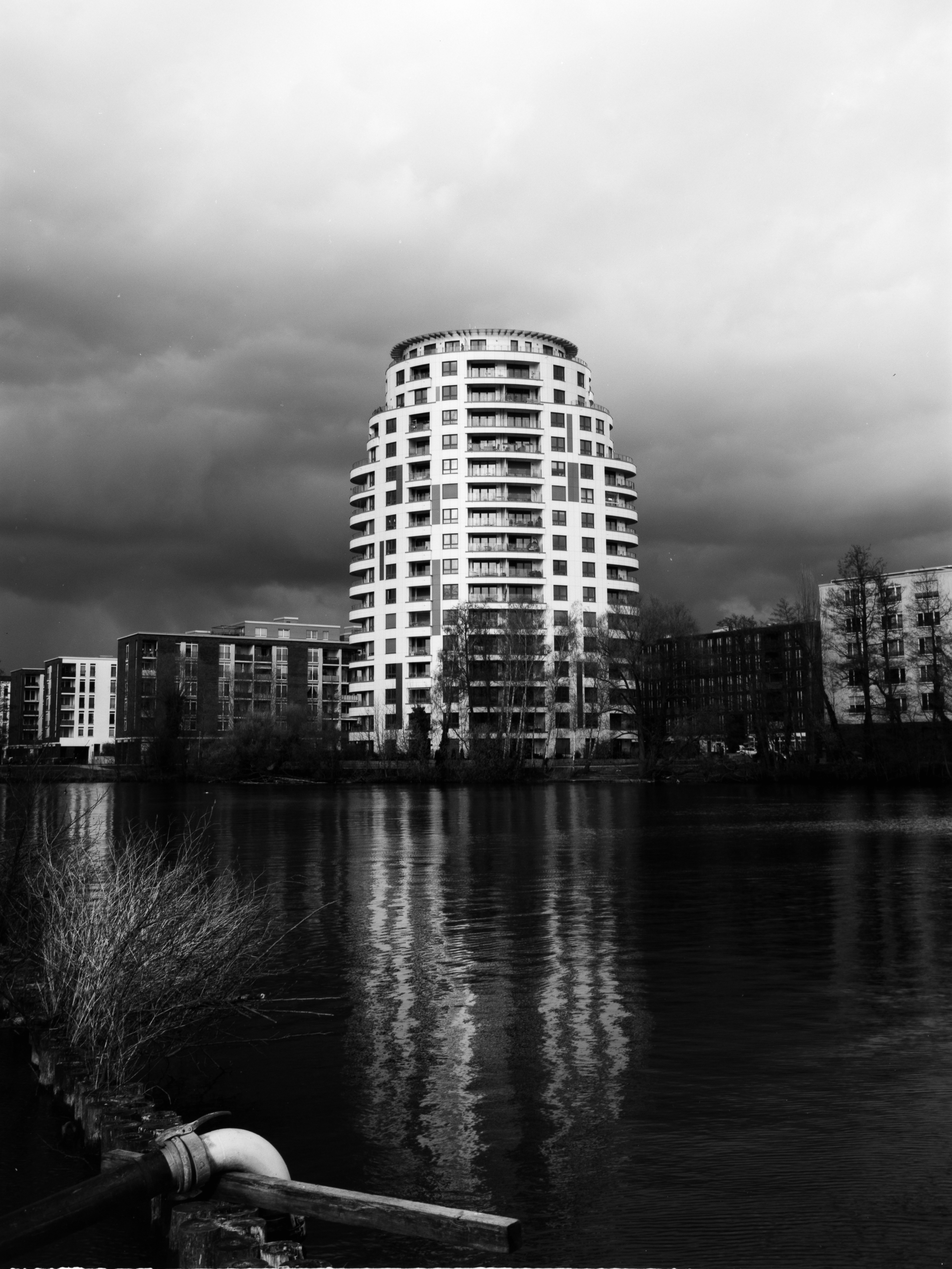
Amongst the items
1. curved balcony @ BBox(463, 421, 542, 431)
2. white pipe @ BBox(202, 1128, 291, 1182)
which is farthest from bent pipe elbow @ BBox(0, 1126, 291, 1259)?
curved balcony @ BBox(463, 421, 542, 431)

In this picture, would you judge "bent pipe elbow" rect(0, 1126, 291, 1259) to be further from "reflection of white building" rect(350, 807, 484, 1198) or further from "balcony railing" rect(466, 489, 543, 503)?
"balcony railing" rect(466, 489, 543, 503)

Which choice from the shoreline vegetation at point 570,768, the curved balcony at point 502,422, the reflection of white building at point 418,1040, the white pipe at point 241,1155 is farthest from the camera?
the curved balcony at point 502,422

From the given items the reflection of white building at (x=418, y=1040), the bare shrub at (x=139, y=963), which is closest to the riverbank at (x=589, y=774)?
the reflection of white building at (x=418, y=1040)

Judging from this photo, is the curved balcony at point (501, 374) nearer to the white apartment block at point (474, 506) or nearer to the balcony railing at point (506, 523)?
the white apartment block at point (474, 506)

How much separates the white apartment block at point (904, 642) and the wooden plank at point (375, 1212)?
8820cm

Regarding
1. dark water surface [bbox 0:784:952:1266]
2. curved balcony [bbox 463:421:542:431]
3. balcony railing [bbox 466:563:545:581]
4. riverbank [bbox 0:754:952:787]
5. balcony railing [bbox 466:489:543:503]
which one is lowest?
dark water surface [bbox 0:784:952:1266]

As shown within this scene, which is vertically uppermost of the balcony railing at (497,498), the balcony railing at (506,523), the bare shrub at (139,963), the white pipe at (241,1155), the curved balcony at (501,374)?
the curved balcony at (501,374)

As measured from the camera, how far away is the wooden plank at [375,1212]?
20.9ft

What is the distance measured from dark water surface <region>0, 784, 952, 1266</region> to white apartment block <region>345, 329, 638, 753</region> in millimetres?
108116

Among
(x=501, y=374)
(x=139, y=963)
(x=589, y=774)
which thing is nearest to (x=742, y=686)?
(x=589, y=774)

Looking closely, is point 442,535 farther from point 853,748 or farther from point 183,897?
point 183,897

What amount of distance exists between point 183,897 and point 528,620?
106761mm

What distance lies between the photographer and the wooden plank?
20.9 ft

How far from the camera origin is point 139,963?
1195cm
